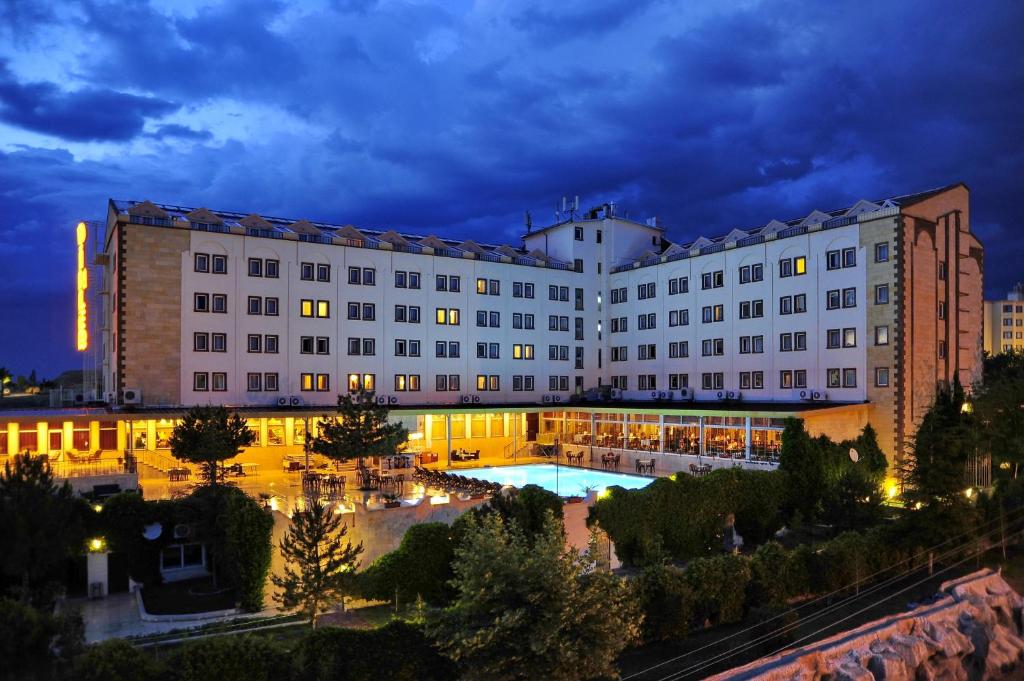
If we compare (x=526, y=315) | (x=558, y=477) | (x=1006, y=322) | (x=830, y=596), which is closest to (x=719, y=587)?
(x=830, y=596)

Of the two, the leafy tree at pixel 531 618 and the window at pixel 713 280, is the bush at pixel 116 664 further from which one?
the window at pixel 713 280

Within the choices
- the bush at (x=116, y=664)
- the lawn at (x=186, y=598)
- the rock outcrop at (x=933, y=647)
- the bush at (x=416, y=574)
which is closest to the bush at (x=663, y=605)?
the rock outcrop at (x=933, y=647)

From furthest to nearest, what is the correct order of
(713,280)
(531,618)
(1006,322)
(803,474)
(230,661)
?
(1006,322), (713,280), (803,474), (230,661), (531,618)

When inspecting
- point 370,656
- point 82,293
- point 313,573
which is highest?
point 82,293

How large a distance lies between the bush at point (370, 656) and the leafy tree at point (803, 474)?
18.1m

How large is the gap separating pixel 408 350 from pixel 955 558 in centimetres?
2867

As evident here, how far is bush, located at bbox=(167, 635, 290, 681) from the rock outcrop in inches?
343

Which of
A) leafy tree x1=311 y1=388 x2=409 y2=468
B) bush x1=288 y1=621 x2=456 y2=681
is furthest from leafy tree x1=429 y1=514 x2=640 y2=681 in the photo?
leafy tree x1=311 y1=388 x2=409 y2=468

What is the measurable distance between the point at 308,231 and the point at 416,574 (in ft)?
78.9

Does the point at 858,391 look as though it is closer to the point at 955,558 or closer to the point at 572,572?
the point at 955,558

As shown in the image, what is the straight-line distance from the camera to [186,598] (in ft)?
72.4

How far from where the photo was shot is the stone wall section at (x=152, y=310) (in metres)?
34.8

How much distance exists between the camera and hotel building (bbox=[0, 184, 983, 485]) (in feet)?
115

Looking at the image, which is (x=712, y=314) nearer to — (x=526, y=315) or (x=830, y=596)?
(x=526, y=315)
